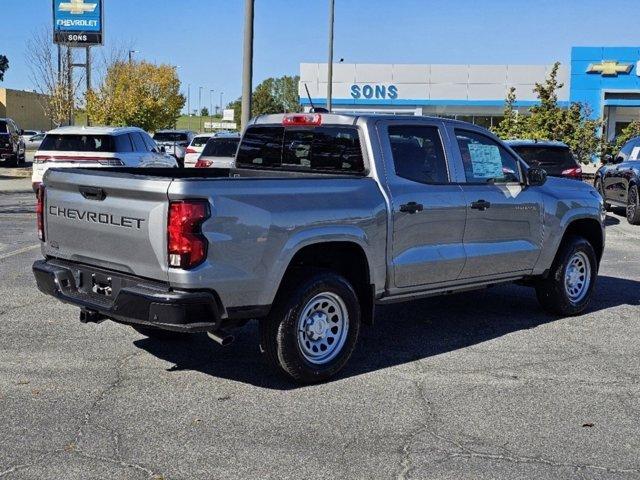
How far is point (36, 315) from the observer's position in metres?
7.61

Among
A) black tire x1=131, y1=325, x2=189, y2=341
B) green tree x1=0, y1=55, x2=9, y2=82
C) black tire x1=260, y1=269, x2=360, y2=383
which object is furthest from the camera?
green tree x1=0, y1=55, x2=9, y2=82

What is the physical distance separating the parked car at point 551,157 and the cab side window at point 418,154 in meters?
8.42

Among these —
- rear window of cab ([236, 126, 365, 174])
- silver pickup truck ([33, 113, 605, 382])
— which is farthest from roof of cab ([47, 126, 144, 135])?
rear window of cab ([236, 126, 365, 174])

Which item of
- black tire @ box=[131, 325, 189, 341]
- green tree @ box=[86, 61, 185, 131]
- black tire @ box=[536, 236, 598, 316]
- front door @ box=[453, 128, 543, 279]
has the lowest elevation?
black tire @ box=[131, 325, 189, 341]

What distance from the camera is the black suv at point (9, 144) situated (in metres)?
31.7

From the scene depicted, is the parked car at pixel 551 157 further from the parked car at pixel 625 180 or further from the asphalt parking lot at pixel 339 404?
the asphalt parking lot at pixel 339 404

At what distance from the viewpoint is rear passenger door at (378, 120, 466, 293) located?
617cm

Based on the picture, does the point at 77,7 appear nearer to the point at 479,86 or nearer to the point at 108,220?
the point at 479,86

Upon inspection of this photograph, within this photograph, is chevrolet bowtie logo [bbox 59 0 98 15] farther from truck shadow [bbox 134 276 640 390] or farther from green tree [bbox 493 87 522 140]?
truck shadow [bbox 134 276 640 390]

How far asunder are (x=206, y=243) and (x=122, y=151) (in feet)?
37.3

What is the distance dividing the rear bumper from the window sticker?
3.03m

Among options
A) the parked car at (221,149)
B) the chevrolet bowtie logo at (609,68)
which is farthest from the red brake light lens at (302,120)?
the chevrolet bowtie logo at (609,68)

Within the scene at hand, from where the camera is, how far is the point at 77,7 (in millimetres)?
34875

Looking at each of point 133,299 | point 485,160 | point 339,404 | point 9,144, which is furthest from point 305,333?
point 9,144
